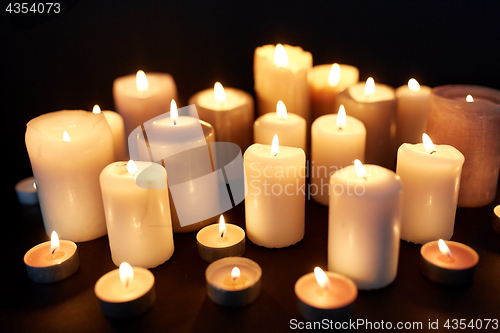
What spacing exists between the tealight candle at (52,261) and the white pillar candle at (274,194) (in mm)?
383

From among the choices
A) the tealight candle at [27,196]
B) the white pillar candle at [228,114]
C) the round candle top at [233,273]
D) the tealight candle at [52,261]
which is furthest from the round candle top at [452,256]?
the tealight candle at [27,196]

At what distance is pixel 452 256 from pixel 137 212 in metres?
0.64

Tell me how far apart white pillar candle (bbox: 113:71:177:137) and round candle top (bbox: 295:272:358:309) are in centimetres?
66

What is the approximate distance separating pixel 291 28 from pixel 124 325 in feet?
3.80

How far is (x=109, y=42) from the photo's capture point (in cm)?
164

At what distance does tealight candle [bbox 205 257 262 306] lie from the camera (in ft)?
2.96

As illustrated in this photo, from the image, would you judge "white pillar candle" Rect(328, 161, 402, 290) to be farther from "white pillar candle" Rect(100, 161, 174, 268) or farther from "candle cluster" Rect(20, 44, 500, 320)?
"white pillar candle" Rect(100, 161, 174, 268)

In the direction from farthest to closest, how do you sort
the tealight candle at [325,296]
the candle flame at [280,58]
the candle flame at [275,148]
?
the candle flame at [280,58] < the candle flame at [275,148] < the tealight candle at [325,296]

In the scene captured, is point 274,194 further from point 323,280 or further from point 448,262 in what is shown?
point 448,262

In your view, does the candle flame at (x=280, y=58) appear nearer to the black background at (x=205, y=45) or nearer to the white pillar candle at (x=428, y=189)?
the black background at (x=205, y=45)

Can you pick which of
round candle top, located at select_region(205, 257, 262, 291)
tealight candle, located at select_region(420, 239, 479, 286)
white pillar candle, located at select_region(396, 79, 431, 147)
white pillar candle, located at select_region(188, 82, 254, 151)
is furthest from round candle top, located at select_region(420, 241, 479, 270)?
white pillar candle, located at select_region(188, 82, 254, 151)

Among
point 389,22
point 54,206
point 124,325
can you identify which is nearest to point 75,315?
point 124,325

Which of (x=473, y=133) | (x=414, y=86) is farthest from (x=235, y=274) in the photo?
(x=414, y=86)

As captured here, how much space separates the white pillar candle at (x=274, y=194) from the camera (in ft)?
3.36
